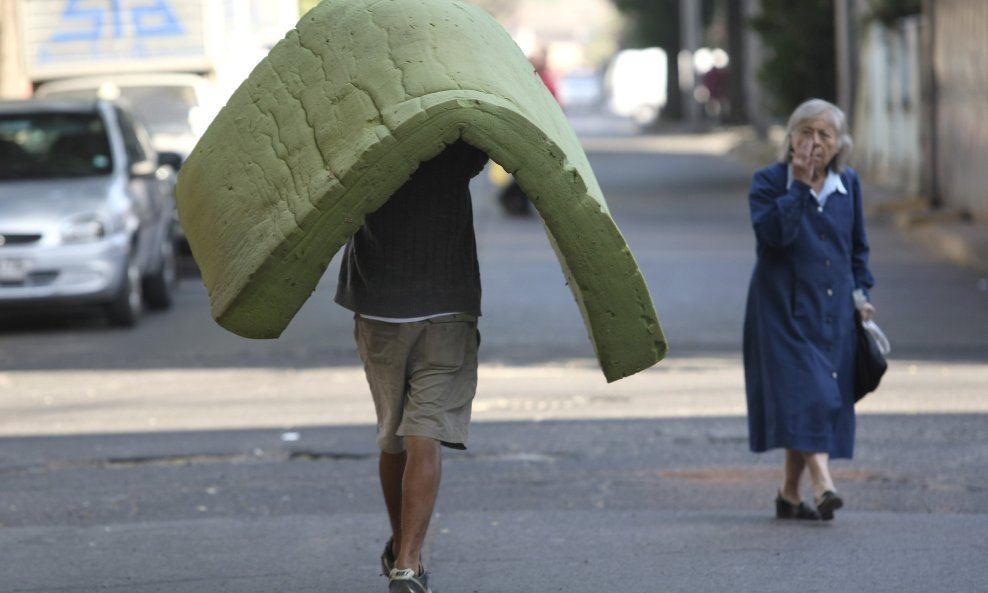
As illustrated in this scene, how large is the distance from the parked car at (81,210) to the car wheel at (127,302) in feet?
0.03

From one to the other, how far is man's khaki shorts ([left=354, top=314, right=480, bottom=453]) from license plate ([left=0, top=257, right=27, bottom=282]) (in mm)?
8281

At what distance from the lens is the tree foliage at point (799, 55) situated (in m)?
28.2

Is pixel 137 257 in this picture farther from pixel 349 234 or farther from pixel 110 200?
pixel 349 234

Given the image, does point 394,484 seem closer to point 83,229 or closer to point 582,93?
point 83,229

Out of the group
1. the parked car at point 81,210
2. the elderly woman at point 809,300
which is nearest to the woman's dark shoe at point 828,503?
the elderly woman at point 809,300

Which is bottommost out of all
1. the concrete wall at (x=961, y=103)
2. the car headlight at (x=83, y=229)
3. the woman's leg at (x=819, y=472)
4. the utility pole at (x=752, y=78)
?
the utility pole at (x=752, y=78)

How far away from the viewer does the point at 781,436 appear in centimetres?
702

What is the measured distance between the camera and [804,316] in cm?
709

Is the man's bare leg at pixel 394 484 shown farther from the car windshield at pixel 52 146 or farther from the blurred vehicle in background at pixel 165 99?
the blurred vehicle in background at pixel 165 99

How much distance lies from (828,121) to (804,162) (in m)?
0.17

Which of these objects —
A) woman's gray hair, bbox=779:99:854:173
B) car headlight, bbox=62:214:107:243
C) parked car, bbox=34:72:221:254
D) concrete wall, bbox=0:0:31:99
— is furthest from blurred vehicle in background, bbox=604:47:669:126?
woman's gray hair, bbox=779:99:854:173

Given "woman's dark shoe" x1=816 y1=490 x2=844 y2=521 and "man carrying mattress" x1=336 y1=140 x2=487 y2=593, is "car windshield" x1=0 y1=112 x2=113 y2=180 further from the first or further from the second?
"man carrying mattress" x1=336 y1=140 x2=487 y2=593

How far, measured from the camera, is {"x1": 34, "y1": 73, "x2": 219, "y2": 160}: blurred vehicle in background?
19422mm

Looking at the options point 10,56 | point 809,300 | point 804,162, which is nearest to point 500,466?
point 809,300
